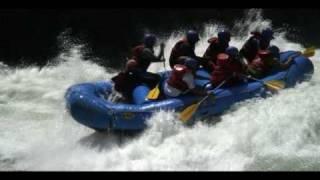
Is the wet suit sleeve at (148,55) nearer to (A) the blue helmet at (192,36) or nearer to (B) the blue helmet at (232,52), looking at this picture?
(A) the blue helmet at (192,36)

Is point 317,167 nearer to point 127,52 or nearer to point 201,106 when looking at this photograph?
point 201,106

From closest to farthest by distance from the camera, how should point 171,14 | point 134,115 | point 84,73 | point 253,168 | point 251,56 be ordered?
point 253,168 → point 134,115 → point 251,56 → point 84,73 → point 171,14

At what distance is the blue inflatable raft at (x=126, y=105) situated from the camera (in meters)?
8.69

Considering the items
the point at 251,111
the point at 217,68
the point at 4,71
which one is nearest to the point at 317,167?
the point at 251,111

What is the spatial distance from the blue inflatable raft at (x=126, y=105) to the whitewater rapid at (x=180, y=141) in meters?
0.14

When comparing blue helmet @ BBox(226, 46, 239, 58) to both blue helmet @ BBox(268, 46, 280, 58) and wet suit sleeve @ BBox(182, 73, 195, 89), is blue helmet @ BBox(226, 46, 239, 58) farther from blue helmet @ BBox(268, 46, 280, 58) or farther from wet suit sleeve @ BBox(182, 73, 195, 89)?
blue helmet @ BBox(268, 46, 280, 58)

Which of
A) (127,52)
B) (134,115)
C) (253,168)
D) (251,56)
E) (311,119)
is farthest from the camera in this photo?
(127,52)

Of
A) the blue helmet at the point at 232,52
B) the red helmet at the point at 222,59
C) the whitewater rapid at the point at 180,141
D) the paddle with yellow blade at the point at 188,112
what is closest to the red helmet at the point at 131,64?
the whitewater rapid at the point at 180,141

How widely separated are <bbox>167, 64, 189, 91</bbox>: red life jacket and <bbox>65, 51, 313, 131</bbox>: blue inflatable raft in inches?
6.8

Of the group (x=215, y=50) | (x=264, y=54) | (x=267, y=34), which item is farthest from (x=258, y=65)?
(x=215, y=50)

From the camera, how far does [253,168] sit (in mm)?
8086

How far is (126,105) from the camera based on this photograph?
347 inches

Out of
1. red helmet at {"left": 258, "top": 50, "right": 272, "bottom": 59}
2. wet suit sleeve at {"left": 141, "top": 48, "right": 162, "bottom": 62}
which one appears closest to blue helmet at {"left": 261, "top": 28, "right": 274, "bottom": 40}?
red helmet at {"left": 258, "top": 50, "right": 272, "bottom": 59}

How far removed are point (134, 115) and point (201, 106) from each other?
44.3 inches
